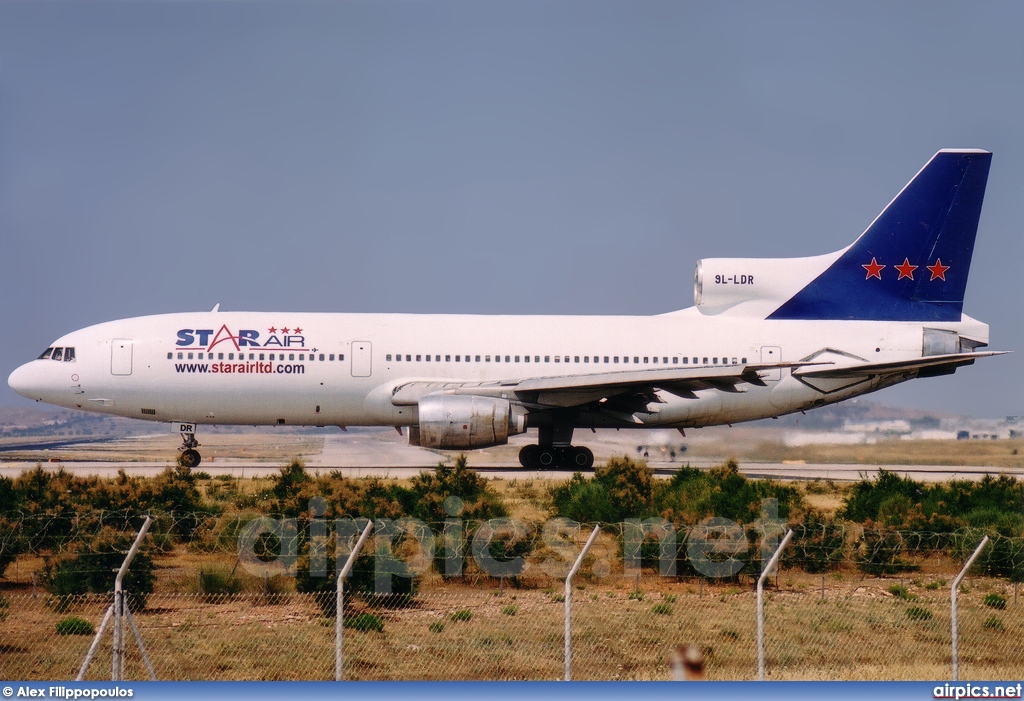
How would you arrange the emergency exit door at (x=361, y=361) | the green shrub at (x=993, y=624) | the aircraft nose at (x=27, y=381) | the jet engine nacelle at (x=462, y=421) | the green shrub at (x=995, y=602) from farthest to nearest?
the aircraft nose at (x=27, y=381) → the emergency exit door at (x=361, y=361) → the jet engine nacelle at (x=462, y=421) → the green shrub at (x=995, y=602) → the green shrub at (x=993, y=624)

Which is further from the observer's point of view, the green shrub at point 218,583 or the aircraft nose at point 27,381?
the aircraft nose at point 27,381

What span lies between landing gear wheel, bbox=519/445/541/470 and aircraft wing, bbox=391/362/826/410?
1.85 metres

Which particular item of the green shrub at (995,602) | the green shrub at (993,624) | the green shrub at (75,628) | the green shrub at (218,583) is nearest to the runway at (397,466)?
the green shrub at (218,583)

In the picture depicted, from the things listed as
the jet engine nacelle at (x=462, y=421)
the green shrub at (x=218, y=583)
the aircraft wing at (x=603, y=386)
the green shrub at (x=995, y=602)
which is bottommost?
the green shrub at (x=995, y=602)

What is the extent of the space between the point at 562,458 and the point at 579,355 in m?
2.50

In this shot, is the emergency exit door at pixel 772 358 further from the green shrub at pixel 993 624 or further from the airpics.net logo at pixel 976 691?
the airpics.net logo at pixel 976 691

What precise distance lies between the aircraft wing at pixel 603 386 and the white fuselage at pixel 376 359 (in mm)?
381

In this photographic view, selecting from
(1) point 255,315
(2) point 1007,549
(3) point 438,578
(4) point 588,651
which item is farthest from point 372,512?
(1) point 255,315

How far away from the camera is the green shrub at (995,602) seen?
14422 millimetres

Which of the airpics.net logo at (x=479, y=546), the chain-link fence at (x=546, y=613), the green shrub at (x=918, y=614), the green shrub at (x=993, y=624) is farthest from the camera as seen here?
the airpics.net logo at (x=479, y=546)

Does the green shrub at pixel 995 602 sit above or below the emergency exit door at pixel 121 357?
below

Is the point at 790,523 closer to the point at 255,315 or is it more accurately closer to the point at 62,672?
the point at 62,672

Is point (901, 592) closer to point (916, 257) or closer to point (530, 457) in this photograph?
point (530, 457)

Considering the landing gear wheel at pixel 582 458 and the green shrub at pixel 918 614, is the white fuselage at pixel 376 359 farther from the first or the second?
the green shrub at pixel 918 614
